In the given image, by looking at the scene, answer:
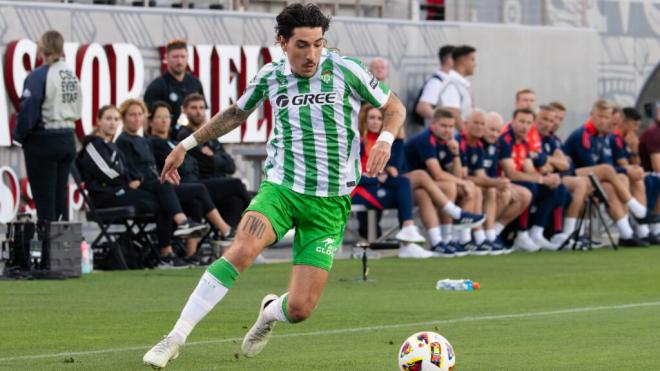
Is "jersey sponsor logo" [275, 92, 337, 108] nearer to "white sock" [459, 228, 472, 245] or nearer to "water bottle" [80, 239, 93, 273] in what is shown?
"water bottle" [80, 239, 93, 273]

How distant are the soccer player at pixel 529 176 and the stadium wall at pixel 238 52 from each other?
2.15 m

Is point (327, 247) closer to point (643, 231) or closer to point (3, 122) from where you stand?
point (3, 122)

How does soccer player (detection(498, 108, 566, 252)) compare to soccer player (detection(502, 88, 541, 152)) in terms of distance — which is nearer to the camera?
soccer player (detection(498, 108, 566, 252))

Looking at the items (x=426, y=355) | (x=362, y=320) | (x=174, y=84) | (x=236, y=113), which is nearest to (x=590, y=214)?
(x=174, y=84)

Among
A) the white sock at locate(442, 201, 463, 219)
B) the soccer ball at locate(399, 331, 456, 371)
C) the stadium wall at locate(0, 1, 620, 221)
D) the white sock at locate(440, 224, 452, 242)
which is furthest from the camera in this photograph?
the white sock at locate(440, 224, 452, 242)

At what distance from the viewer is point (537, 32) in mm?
24922

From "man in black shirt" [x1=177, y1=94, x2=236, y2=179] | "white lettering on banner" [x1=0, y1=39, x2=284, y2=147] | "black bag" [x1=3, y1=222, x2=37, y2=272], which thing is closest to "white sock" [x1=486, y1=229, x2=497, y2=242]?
"white lettering on banner" [x1=0, y1=39, x2=284, y2=147]

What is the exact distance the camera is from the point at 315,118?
8.86m

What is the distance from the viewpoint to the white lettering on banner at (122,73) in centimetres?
1759

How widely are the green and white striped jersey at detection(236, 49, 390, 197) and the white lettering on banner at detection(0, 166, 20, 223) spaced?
913cm

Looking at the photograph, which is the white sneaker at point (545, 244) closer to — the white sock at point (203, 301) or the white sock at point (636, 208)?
the white sock at point (636, 208)

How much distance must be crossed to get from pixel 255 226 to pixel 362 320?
9.70 feet

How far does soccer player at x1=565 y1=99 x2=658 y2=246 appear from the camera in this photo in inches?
866

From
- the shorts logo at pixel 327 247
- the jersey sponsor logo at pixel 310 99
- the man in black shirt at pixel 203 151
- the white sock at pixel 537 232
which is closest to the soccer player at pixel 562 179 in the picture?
the white sock at pixel 537 232
